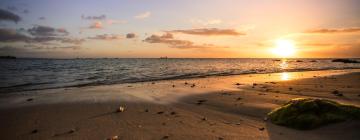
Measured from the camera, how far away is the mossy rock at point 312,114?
6.64 m

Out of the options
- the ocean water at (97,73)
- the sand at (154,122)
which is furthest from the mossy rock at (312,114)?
the ocean water at (97,73)

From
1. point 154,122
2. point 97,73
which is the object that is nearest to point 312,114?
point 154,122

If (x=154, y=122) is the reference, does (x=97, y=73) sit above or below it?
below

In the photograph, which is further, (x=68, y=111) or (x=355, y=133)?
(x=68, y=111)

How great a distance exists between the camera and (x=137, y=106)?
33.5ft

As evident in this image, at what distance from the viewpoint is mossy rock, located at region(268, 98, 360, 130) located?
6641mm

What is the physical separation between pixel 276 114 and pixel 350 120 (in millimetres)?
1910

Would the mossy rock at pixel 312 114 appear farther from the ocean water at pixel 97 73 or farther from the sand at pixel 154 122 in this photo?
the ocean water at pixel 97 73

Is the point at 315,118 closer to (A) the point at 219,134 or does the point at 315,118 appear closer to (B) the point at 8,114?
(A) the point at 219,134

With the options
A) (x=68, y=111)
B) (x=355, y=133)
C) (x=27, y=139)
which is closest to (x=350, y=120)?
(x=355, y=133)

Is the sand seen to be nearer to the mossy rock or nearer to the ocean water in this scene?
the mossy rock

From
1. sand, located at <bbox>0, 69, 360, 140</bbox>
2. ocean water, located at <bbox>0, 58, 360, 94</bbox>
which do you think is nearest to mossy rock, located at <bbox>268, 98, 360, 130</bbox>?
sand, located at <bbox>0, 69, 360, 140</bbox>

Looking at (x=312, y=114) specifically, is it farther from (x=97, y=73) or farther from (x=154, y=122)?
(x=97, y=73)

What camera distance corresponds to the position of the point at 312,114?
693 cm
